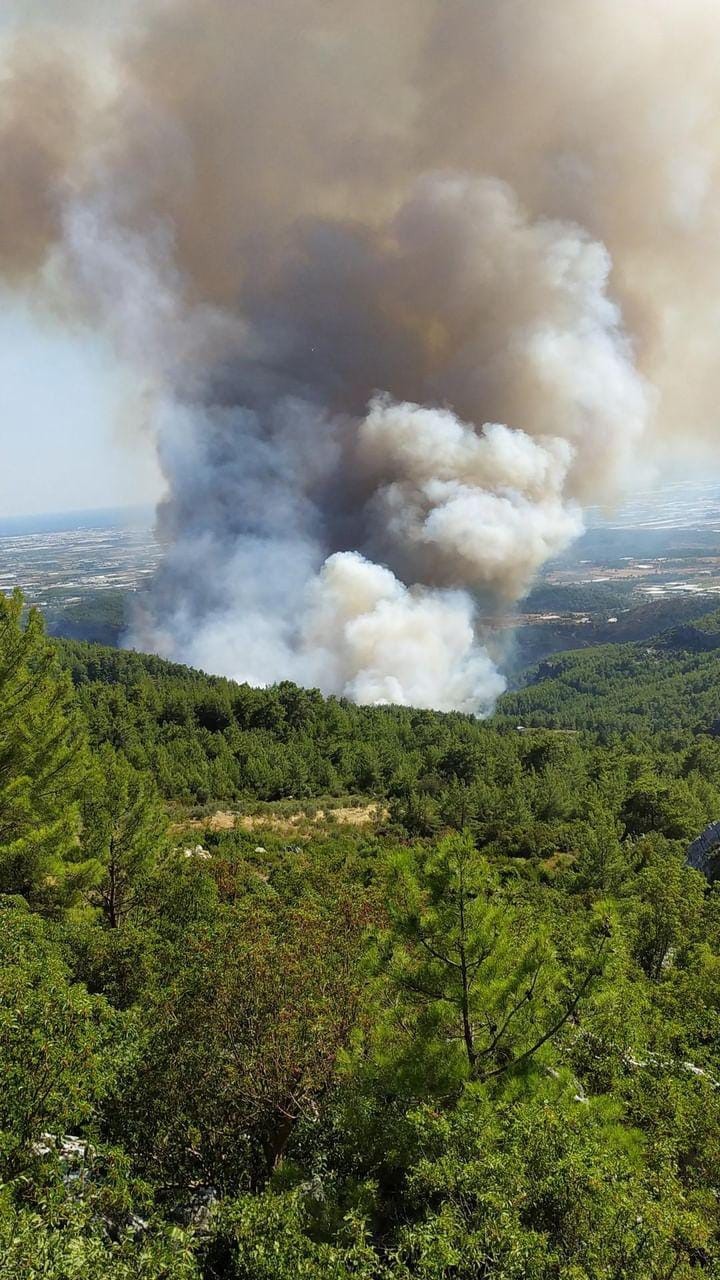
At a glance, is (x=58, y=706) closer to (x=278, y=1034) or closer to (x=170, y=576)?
(x=278, y=1034)

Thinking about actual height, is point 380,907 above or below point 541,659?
above

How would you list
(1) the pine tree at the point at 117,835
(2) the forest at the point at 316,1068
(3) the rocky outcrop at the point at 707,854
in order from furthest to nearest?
1. (3) the rocky outcrop at the point at 707,854
2. (1) the pine tree at the point at 117,835
3. (2) the forest at the point at 316,1068

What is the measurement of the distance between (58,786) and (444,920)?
26.8ft

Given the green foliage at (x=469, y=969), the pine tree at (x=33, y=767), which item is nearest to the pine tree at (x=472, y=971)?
the green foliage at (x=469, y=969)

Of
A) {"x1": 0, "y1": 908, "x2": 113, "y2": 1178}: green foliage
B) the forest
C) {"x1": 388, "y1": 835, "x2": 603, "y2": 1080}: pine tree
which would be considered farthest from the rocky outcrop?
{"x1": 0, "y1": 908, "x2": 113, "y2": 1178}: green foliage

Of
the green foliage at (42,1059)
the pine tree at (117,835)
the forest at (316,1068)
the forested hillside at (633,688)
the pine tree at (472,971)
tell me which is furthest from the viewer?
the forested hillside at (633,688)

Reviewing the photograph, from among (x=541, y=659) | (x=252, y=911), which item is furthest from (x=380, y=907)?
(x=541, y=659)

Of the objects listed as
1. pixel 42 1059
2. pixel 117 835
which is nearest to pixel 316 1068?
pixel 42 1059

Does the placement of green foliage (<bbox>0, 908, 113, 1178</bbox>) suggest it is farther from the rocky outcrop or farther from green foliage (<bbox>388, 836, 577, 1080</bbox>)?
the rocky outcrop

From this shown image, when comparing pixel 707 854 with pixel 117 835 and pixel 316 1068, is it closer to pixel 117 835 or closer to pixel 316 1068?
pixel 117 835

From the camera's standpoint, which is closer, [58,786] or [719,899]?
[58,786]

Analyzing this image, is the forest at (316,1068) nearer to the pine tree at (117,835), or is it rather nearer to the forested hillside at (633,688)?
the pine tree at (117,835)

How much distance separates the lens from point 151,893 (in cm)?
1285

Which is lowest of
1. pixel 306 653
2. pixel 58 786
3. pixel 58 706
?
pixel 306 653
